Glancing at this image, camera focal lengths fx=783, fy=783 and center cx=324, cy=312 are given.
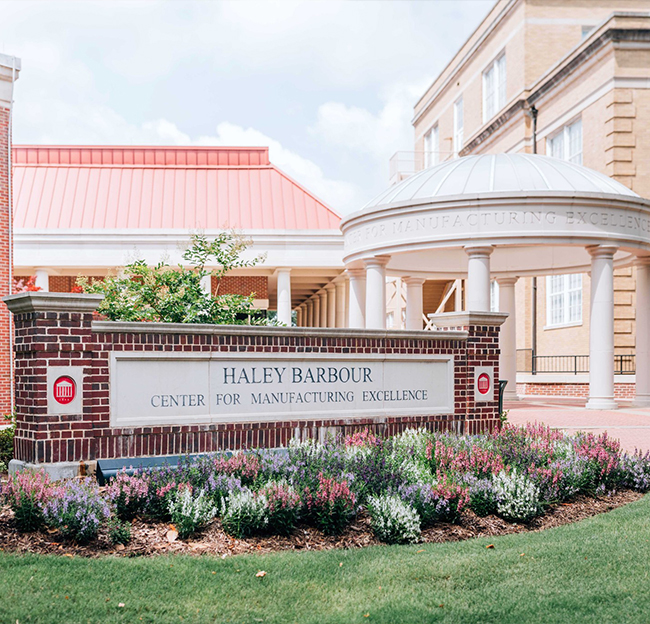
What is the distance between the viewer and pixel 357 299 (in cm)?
2289

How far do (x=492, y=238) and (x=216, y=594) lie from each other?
14.3 metres

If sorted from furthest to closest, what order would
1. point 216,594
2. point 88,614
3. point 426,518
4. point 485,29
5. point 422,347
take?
1. point 485,29
2. point 422,347
3. point 426,518
4. point 216,594
5. point 88,614

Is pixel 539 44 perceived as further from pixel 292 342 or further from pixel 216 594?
pixel 216 594

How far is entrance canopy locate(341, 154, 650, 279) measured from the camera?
18047mm

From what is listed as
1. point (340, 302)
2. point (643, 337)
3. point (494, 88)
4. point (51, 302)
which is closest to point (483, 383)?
point (51, 302)

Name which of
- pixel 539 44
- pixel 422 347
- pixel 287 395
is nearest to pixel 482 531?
pixel 287 395

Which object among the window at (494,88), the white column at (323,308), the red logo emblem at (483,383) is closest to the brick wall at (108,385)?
the red logo emblem at (483,383)

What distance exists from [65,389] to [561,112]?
86.0ft

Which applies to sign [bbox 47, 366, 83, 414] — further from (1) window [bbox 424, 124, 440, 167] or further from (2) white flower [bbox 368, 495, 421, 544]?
(1) window [bbox 424, 124, 440, 167]

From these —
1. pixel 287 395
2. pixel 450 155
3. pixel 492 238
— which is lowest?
pixel 287 395

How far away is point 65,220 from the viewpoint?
1164 inches

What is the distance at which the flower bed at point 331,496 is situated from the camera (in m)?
6.57

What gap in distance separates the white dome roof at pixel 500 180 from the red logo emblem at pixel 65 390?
1185cm

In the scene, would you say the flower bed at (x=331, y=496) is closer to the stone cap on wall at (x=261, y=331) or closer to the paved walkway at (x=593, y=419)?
the stone cap on wall at (x=261, y=331)
